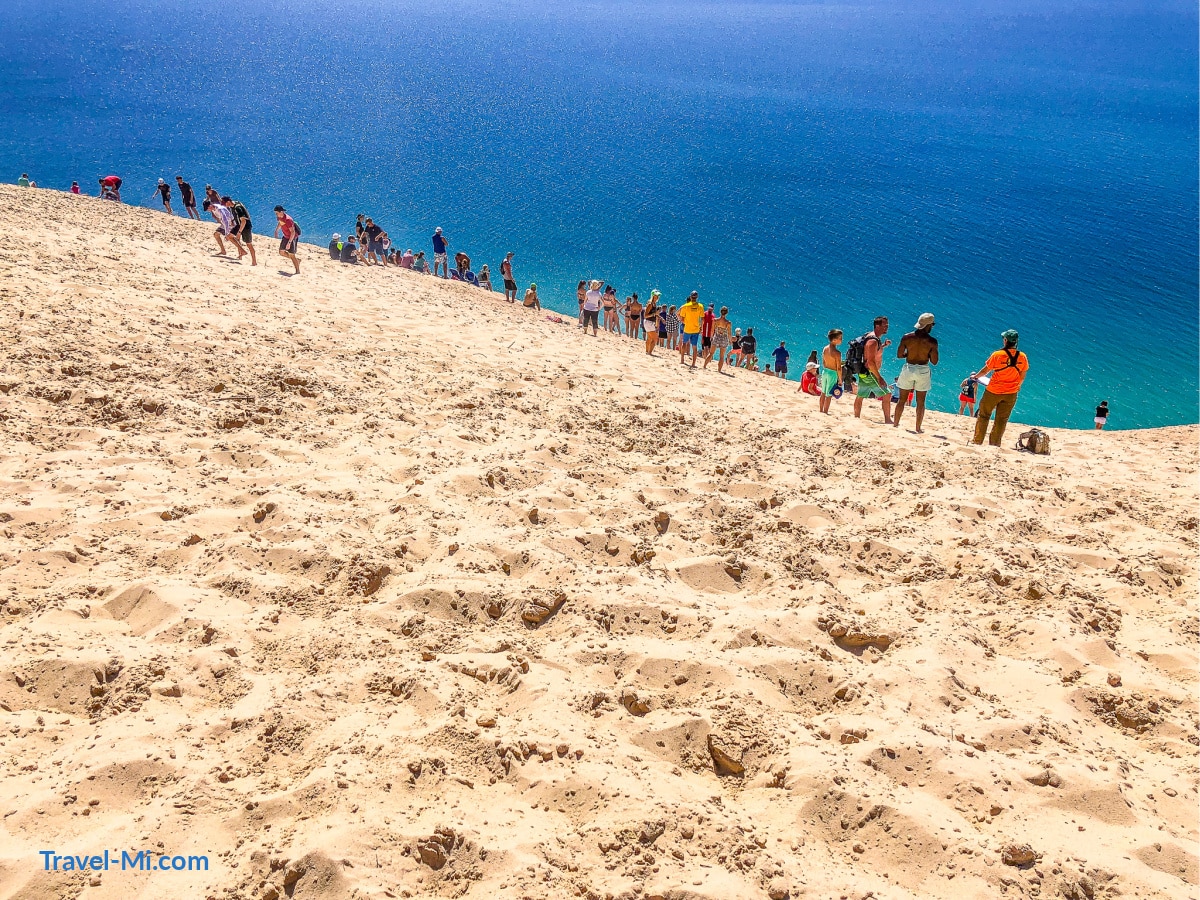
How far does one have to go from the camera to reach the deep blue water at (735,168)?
108ft

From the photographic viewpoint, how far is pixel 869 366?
38.9 feet

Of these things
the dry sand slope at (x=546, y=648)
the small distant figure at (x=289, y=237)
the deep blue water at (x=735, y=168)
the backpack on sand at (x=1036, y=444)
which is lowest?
the dry sand slope at (x=546, y=648)

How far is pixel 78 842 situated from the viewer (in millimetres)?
3285

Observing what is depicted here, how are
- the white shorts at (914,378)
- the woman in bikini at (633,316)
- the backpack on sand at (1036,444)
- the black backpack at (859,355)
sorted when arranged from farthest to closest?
1. the woman in bikini at (633,316)
2. the black backpack at (859,355)
3. the backpack on sand at (1036,444)
4. the white shorts at (914,378)

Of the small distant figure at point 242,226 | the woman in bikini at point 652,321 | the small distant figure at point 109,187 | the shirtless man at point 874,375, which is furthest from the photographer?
the small distant figure at point 109,187

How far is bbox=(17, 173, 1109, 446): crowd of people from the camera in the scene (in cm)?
1095

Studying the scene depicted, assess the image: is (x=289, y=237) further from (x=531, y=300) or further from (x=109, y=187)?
(x=109, y=187)

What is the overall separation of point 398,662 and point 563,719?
116 centimetres

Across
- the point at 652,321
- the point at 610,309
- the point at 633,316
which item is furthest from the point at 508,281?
the point at 652,321

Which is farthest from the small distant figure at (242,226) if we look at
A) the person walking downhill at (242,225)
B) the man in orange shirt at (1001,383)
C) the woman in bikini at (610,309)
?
the man in orange shirt at (1001,383)

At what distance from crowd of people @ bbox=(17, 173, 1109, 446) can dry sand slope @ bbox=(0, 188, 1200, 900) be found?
2.33 metres

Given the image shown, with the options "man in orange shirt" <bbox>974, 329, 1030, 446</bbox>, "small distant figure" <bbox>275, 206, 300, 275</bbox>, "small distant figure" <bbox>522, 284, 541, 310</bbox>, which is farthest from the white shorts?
"small distant figure" <bbox>522, 284, 541, 310</bbox>

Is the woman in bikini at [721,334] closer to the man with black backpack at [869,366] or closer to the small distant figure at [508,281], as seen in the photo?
the man with black backpack at [869,366]

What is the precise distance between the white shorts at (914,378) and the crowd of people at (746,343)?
0.01m
